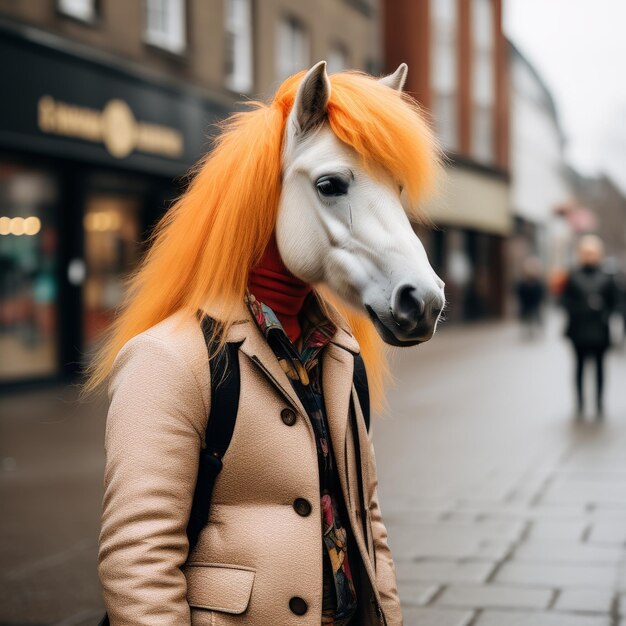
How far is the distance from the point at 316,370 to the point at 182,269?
34 cm

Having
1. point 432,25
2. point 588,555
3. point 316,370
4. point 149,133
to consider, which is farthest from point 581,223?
point 316,370

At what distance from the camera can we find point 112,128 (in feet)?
47.6

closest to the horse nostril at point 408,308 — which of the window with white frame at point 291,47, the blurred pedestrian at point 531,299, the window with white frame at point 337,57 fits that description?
the window with white frame at point 291,47

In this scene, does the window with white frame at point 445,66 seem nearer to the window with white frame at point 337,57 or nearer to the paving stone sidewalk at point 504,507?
the window with white frame at point 337,57

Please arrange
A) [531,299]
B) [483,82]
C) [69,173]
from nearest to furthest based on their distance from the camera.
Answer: [69,173]
[531,299]
[483,82]

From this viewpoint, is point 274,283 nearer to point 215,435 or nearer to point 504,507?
point 215,435

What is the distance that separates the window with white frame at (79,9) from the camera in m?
13.5

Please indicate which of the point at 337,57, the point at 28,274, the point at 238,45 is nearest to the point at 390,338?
the point at 28,274

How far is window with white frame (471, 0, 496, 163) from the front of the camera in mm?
34344

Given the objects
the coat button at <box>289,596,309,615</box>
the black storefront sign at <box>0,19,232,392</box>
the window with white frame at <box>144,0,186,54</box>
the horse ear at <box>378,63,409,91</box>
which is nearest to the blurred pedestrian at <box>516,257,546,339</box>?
the black storefront sign at <box>0,19,232,392</box>

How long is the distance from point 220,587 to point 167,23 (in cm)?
1550

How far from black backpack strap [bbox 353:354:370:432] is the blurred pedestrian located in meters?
24.9

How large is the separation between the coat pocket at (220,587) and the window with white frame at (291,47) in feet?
60.7

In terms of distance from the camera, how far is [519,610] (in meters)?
4.58
